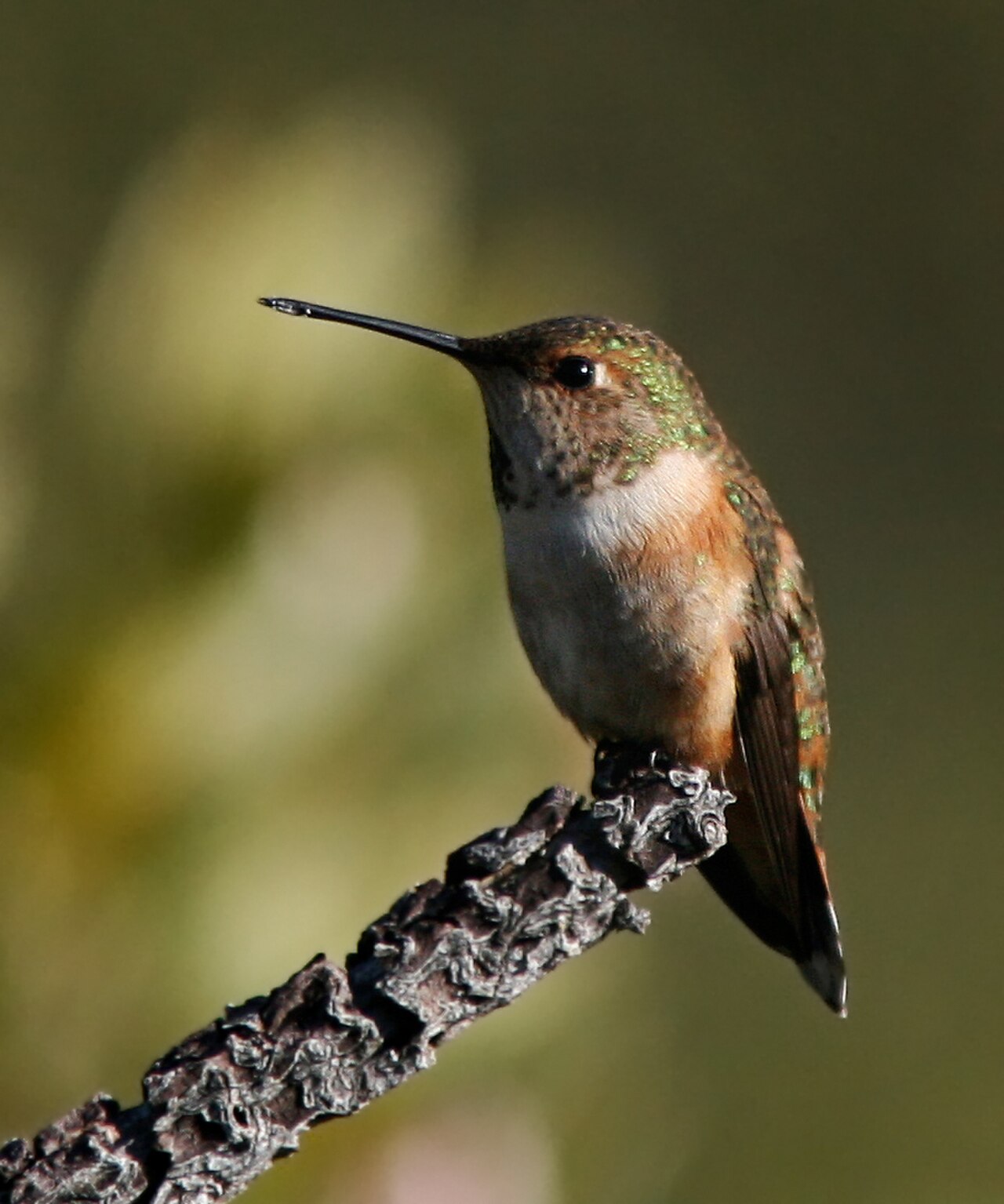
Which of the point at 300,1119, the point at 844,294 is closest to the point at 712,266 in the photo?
the point at 844,294

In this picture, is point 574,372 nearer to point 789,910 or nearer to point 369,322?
point 369,322

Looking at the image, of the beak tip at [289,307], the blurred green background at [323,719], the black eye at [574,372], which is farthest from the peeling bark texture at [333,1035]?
the black eye at [574,372]

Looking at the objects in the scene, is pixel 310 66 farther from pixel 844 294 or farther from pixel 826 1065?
pixel 826 1065

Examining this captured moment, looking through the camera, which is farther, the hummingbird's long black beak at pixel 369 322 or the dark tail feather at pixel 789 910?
the dark tail feather at pixel 789 910

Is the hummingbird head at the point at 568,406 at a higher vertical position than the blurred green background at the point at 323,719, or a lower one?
higher

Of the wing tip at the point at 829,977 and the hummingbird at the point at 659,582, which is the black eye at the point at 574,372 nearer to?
the hummingbird at the point at 659,582

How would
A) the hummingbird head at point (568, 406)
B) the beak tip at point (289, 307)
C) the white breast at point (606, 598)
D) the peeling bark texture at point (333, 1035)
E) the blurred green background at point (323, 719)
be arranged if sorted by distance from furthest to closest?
the hummingbird head at point (568, 406), the white breast at point (606, 598), the beak tip at point (289, 307), the blurred green background at point (323, 719), the peeling bark texture at point (333, 1035)

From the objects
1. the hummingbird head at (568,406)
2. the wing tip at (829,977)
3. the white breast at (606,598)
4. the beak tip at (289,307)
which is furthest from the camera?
the wing tip at (829,977)
